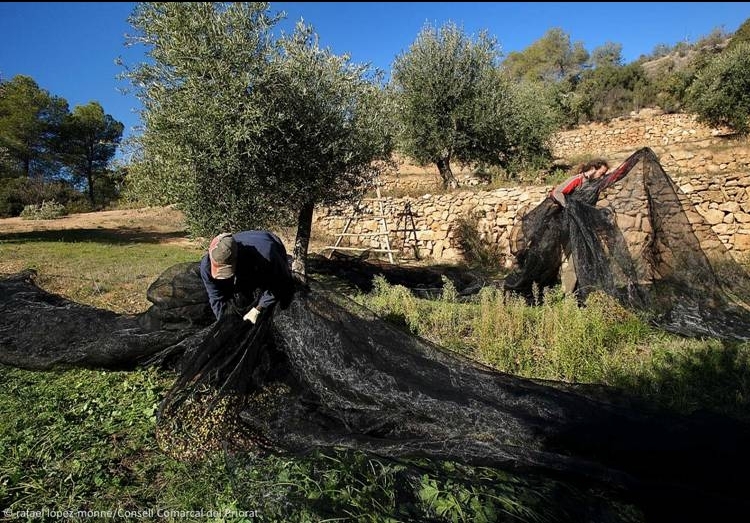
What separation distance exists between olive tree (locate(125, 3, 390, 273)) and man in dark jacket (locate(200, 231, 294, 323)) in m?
3.15

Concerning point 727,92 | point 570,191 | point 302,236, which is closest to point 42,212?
point 302,236

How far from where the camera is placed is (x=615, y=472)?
7.36ft

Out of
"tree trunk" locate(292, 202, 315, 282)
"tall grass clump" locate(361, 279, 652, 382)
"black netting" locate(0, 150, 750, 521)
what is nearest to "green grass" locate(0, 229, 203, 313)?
"black netting" locate(0, 150, 750, 521)

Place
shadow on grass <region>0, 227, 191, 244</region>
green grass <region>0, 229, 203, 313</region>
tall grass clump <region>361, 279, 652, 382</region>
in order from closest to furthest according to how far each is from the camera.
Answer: tall grass clump <region>361, 279, 652, 382</region>
green grass <region>0, 229, 203, 313</region>
shadow on grass <region>0, 227, 191, 244</region>

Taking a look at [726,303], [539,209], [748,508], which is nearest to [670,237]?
[726,303]

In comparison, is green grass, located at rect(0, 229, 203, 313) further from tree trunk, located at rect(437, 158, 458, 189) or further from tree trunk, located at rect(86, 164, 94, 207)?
tree trunk, located at rect(86, 164, 94, 207)

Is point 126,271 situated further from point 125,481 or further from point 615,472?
point 615,472

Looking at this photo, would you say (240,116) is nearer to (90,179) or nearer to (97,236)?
(97,236)

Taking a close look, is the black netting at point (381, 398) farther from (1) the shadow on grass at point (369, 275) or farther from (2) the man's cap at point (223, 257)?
(1) the shadow on grass at point (369, 275)

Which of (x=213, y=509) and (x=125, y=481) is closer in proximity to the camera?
(x=213, y=509)

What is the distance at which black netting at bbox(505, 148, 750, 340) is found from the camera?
5.20 metres

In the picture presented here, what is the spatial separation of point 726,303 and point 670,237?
950 millimetres

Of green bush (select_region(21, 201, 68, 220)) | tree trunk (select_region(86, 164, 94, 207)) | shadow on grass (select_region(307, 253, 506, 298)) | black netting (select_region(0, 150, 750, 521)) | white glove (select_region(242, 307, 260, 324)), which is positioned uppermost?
tree trunk (select_region(86, 164, 94, 207))

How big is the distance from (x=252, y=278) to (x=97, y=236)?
15133 millimetres
